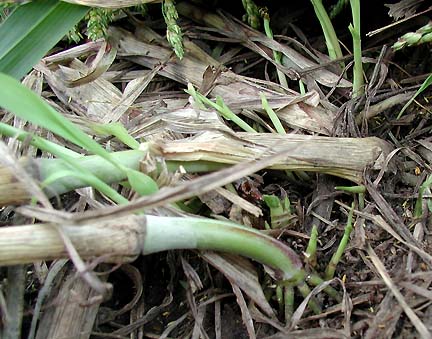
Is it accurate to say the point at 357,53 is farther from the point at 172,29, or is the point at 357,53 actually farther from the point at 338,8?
the point at 172,29

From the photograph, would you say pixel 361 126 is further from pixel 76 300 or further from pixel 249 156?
pixel 76 300

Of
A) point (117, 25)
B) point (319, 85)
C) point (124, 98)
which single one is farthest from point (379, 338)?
point (117, 25)

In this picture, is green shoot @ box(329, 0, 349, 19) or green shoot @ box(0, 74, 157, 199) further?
green shoot @ box(329, 0, 349, 19)

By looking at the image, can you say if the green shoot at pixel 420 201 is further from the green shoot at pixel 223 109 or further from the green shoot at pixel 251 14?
the green shoot at pixel 251 14

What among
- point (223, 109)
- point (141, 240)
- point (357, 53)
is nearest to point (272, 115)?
point (223, 109)

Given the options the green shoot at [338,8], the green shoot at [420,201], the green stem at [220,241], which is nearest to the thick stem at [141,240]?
the green stem at [220,241]

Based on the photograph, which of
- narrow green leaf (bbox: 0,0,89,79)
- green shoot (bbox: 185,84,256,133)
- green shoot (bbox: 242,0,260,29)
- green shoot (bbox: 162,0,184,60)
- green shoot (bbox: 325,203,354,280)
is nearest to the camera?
green shoot (bbox: 325,203,354,280)

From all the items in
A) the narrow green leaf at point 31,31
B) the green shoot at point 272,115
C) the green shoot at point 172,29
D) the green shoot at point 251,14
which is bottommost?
the green shoot at point 272,115

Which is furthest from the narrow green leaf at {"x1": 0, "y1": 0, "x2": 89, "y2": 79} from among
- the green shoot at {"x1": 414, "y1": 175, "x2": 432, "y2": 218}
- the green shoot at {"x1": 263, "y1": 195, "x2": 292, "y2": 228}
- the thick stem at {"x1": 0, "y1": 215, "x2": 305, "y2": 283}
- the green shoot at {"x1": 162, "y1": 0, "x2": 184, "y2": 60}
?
the green shoot at {"x1": 414, "y1": 175, "x2": 432, "y2": 218}

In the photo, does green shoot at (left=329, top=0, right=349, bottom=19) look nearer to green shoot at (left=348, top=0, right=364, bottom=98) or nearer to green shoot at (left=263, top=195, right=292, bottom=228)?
green shoot at (left=348, top=0, right=364, bottom=98)

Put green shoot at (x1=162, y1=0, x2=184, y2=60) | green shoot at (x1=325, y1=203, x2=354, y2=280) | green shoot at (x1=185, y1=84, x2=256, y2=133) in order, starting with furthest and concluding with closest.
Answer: green shoot at (x1=162, y1=0, x2=184, y2=60)
green shoot at (x1=185, y1=84, x2=256, y2=133)
green shoot at (x1=325, y1=203, x2=354, y2=280)
